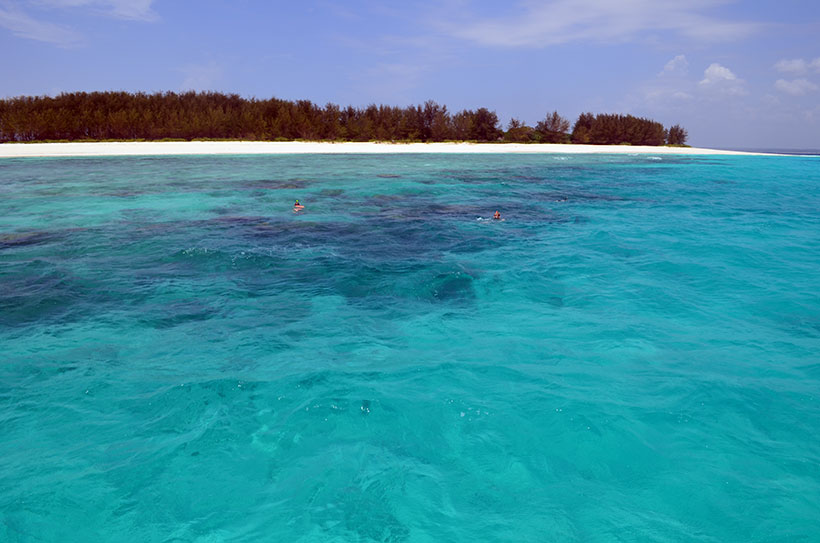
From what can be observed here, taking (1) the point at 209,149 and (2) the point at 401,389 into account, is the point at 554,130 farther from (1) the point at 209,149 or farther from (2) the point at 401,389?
(2) the point at 401,389

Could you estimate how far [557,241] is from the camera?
1305cm

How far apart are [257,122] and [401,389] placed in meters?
64.9

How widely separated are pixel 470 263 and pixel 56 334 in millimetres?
7543

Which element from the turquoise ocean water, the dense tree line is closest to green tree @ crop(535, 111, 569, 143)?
the dense tree line

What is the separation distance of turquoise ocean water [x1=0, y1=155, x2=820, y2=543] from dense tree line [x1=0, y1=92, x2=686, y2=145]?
176 ft

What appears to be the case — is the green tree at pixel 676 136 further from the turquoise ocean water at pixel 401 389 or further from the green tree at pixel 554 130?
the turquoise ocean water at pixel 401 389

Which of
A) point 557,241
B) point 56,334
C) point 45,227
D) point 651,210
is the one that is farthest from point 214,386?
point 651,210

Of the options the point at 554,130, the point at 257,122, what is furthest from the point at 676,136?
the point at 257,122

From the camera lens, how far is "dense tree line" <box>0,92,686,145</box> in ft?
183

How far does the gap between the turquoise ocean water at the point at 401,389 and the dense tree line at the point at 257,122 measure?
176 ft

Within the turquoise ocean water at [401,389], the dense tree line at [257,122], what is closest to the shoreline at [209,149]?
the dense tree line at [257,122]

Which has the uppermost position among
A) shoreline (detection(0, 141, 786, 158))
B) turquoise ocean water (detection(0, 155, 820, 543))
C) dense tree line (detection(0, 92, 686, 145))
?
dense tree line (detection(0, 92, 686, 145))

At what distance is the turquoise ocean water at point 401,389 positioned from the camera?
153 inches

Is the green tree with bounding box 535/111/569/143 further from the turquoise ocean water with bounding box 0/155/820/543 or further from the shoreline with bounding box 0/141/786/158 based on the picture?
the turquoise ocean water with bounding box 0/155/820/543
